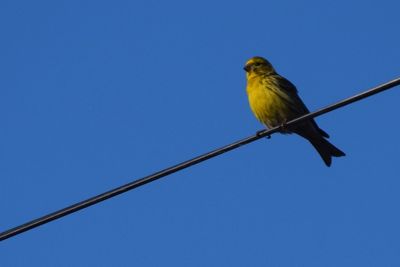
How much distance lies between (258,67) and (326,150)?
1619 mm

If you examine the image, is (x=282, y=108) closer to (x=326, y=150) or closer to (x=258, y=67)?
(x=326, y=150)

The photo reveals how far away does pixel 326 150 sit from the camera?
10.4 meters

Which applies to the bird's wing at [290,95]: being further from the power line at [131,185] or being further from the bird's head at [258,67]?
the power line at [131,185]

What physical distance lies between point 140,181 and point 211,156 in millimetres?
660

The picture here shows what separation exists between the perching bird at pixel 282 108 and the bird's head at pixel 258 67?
0.33m

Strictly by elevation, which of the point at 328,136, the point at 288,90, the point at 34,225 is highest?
the point at 288,90

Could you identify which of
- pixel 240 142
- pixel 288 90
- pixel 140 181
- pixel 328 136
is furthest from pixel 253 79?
pixel 140 181

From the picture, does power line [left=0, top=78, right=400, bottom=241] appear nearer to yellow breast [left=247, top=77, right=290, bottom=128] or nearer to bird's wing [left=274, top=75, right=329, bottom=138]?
yellow breast [left=247, top=77, right=290, bottom=128]

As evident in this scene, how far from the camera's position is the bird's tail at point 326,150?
10305mm

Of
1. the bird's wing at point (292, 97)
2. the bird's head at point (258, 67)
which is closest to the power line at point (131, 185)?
the bird's wing at point (292, 97)

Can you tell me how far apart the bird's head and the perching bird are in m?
0.33

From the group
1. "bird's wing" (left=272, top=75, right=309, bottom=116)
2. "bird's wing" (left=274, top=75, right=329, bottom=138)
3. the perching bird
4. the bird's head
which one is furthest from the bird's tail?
the bird's head

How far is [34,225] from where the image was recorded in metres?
6.00

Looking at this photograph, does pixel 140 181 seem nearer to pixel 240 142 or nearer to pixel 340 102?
pixel 240 142
